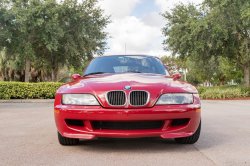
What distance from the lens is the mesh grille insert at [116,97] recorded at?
11.4 feet

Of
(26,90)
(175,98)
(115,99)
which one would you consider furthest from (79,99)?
(26,90)

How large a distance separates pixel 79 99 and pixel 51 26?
17.0 m

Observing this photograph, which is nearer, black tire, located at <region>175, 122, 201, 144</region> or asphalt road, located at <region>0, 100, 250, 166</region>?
asphalt road, located at <region>0, 100, 250, 166</region>

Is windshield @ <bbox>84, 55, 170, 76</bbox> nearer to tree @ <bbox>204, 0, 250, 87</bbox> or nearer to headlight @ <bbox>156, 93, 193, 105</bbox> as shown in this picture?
headlight @ <bbox>156, 93, 193, 105</bbox>

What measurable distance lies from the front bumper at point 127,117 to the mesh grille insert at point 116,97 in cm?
12

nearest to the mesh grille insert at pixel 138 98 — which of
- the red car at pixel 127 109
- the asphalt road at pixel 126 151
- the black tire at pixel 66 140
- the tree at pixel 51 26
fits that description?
the red car at pixel 127 109

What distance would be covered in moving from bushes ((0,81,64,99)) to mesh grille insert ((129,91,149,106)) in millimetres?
15303

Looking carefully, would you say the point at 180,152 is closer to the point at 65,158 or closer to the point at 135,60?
the point at 65,158

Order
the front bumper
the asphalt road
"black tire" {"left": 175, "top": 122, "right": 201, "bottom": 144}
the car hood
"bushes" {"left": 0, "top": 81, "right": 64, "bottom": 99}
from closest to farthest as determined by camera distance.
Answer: the asphalt road < the front bumper < the car hood < "black tire" {"left": 175, "top": 122, "right": 201, "bottom": 144} < "bushes" {"left": 0, "top": 81, "right": 64, "bottom": 99}

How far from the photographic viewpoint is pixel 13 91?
17172 mm

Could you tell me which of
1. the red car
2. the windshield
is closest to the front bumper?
the red car

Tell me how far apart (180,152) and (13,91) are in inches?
621

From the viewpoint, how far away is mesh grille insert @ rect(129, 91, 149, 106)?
11.4 feet

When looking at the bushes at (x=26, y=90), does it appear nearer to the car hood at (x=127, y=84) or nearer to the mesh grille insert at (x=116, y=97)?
the car hood at (x=127, y=84)
